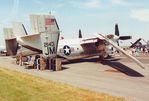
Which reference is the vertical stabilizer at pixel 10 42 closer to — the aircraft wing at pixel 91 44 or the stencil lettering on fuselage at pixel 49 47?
the stencil lettering on fuselage at pixel 49 47

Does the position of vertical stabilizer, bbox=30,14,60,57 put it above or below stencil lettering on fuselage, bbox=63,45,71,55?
above

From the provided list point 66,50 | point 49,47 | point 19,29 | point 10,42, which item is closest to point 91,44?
point 66,50

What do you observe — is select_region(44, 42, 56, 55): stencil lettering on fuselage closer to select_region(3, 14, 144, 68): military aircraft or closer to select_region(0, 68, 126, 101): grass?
select_region(3, 14, 144, 68): military aircraft

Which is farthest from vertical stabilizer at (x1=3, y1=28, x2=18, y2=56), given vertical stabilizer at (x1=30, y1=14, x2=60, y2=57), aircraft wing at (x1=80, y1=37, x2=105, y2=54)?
aircraft wing at (x1=80, y1=37, x2=105, y2=54)

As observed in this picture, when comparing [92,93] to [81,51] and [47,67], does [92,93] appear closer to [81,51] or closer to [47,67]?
[47,67]

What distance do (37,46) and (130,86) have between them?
18689mm

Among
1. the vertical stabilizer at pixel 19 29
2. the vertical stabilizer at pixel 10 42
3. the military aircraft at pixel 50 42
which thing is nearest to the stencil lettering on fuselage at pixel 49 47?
the military aircraft at pixel 50 42

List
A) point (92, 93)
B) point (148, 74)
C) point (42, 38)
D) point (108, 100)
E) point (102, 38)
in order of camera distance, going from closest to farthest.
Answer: point (108, 100) → point (92, 93) → point (148, 74) → point (42, 38) → point (102, 38)

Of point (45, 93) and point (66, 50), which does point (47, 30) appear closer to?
point (66, 50)

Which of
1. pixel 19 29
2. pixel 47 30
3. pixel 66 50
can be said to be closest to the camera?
pixel 47 30

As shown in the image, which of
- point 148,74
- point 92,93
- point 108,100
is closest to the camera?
point 108,100

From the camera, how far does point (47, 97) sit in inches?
789

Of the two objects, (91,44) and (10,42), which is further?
(10,42)

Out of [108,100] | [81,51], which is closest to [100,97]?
[108,100]
